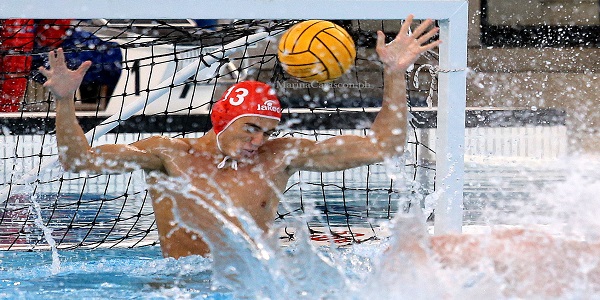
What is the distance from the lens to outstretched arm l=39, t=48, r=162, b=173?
2.62 metres

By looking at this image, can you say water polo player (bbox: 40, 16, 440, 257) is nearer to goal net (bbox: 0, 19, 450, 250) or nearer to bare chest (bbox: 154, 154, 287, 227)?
bare chest (bbox: 154, 154, 287, 227)

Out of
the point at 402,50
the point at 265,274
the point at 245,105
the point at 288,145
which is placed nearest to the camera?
the point at 265,274

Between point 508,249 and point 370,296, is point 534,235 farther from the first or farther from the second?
point 370,296

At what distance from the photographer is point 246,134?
295 centimetres

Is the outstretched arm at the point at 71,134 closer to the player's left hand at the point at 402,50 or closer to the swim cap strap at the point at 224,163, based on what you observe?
the swim cap strap at the point at 224,163

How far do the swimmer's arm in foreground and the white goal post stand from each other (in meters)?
0.24

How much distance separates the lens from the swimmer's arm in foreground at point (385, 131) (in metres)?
2.76

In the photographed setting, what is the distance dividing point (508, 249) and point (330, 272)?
67 cm

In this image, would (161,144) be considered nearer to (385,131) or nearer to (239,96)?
(239,96)

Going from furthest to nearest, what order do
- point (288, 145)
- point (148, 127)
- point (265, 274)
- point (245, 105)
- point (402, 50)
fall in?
1. point (148, 127)
2. point (288, 145)
3. point (245, 105)
4. point (402, 50)
5. point (265, 274)

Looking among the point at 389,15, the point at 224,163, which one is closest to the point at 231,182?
the point at 224,163

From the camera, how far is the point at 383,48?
109 inches

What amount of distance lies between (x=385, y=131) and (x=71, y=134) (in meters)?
1.08

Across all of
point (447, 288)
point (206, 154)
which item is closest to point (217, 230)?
point (206, 154)
